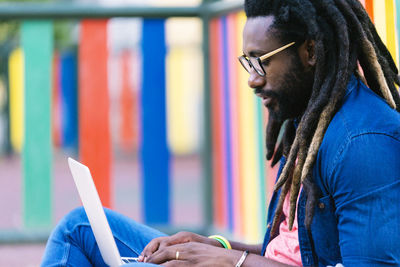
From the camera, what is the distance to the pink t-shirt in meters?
2.06

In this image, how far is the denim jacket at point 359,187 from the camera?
1.71 metres

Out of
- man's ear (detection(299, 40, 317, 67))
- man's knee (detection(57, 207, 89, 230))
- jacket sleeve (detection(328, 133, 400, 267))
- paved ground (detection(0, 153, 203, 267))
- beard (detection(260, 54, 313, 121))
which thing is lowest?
paved ground (detection(0, 153, 203, 267))

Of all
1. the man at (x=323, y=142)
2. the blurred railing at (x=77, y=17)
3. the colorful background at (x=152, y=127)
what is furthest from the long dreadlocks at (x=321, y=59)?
the blurred railing at (x=77, y=17)

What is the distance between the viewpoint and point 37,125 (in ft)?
15.1

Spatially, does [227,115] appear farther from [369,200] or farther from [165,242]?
[369,200]

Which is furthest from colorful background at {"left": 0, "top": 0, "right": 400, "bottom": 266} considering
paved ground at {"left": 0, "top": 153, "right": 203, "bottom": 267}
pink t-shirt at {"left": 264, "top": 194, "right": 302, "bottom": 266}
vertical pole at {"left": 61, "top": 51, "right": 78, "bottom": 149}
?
vertical pole at {"left": 61, "top": 51, "right": 78, "bottom": 149}

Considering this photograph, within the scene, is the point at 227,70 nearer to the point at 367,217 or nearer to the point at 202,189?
the point at 202,189

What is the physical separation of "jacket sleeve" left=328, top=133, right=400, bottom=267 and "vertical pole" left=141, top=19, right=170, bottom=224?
289 centimetres

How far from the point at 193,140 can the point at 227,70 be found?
1100cm

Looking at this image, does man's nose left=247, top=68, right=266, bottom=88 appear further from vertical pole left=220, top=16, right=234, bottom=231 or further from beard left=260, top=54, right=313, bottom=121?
vertical pole left=220, top=16, right=234, bottom=231

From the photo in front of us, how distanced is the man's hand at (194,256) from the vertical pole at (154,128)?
2532 mm

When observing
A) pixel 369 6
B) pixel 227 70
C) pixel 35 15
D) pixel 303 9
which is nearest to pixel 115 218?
pixel 303 9

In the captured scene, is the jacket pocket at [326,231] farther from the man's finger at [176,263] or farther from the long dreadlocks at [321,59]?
the man's finger at [176,263]

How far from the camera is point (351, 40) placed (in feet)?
6.61
